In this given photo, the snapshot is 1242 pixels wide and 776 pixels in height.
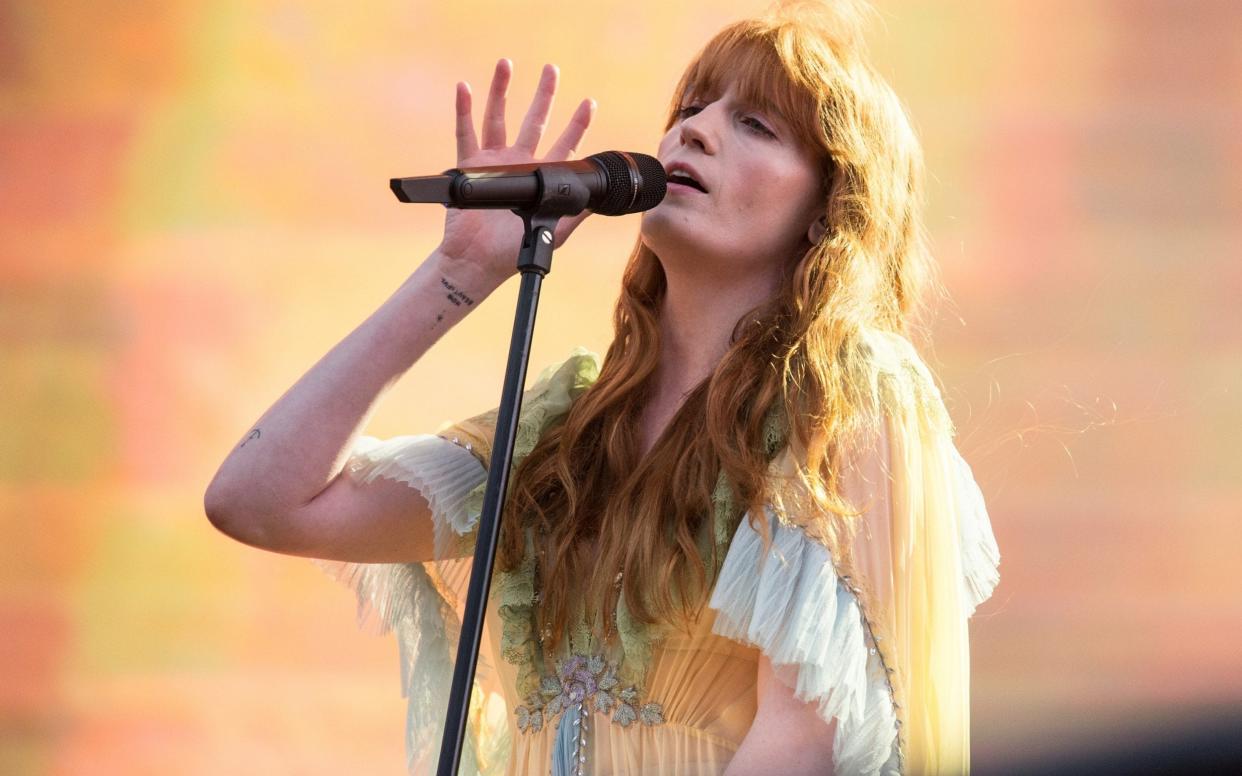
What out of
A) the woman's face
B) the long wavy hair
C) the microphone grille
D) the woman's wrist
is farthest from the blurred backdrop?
the microphone grille

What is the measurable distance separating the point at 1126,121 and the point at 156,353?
1559 mm

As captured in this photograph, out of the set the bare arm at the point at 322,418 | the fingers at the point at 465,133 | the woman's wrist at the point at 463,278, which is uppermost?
the fingers at the point at 465,133

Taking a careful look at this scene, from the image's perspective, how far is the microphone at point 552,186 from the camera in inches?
42.3

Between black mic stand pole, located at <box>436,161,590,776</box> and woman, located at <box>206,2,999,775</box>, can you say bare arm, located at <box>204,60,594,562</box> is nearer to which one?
woman, located at <box>206,2,999,775</box>

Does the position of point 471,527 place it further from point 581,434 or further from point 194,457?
point 194,457

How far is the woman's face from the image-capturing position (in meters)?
1.56

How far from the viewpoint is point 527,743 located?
1.54 meters

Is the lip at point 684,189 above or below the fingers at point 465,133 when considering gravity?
below

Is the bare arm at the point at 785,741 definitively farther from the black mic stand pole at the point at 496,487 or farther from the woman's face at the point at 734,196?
the woman's face at the point at 734,196

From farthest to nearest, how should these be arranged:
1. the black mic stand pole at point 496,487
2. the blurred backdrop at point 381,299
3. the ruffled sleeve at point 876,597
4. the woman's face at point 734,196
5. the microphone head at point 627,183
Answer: the blurred backdrop at point 381,299 → the woman's face at point 734,196 → the ruffled sleeve at point 876,597 → the microphone head at point 627,183 → the black mic stand pole at point 496,487

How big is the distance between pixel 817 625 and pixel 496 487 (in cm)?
41

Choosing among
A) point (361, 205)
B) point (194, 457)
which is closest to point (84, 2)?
point (361, 205)

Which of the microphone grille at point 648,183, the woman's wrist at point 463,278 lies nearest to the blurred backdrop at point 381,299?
the woman's wrist at point 463,278

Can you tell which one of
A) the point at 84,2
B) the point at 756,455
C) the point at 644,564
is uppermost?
the point at 84,2
